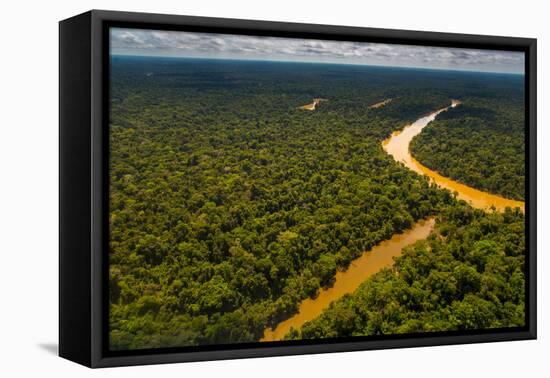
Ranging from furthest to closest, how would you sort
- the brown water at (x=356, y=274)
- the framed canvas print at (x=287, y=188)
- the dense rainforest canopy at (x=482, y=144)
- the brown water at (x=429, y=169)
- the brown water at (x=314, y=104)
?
the dense rainforest canopy at (x=482, y=144), the brown water at (x=429, y=169), the brown water at (x=314, y=104), the brown water at (x=356, y=274), the framed canvas print at (x=287, y=188)

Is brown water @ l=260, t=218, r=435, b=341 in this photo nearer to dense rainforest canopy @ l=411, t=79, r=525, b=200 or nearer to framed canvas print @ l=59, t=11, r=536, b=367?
framed canvas print @ l=59, t=11, r=536, b=367

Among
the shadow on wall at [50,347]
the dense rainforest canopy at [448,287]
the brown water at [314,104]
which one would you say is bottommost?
the shadow on wall at [50,347]

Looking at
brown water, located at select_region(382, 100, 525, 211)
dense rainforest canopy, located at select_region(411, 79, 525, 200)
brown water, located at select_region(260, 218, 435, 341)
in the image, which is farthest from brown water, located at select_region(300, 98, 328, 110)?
brown water, located at select_region(260, 218, 435, 341)

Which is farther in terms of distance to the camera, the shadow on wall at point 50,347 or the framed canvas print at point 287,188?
the shadow on wall at point 50,347

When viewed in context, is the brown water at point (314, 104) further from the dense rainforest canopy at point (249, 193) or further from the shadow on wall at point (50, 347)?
the shadow on wall at point (50, 347)

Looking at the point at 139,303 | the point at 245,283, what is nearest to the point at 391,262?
the point at 245,283

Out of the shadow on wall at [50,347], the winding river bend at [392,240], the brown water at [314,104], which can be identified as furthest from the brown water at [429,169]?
the shadow on wall at [50,347]
